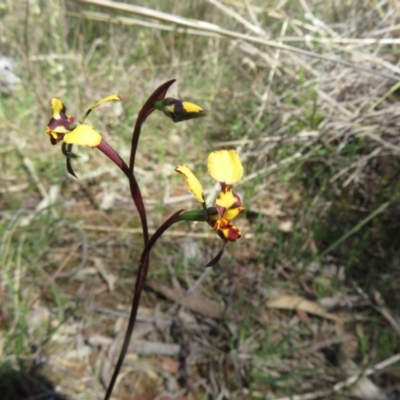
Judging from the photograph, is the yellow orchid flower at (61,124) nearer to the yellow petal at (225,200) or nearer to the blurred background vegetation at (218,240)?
the yellow petal at (225,200)

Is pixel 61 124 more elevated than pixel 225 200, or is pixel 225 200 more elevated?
pixel 61 124

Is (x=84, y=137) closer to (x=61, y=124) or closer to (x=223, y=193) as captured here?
(x=61, y=124)

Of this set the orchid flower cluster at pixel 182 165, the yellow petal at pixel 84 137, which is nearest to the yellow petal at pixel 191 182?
the orchid flower cluster at pixel 182 165

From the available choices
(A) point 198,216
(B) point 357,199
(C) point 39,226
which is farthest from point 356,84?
(A) point 198,216

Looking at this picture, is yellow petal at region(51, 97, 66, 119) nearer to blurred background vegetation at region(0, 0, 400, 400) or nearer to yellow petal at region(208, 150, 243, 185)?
yellow petal at region(208, 150, 243, 185)

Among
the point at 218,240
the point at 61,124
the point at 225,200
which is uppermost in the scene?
the point at 218,240

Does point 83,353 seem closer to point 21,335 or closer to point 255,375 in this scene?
point 21,335

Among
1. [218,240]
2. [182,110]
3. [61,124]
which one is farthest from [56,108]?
[218,240]

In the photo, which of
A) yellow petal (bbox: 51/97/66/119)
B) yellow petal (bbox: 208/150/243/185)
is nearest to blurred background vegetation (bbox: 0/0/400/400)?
yellow petal (bbox: 51/97/66/119)
